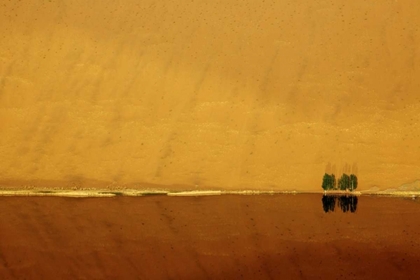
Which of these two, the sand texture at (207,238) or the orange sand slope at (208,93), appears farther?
the orange sand slope at (208,93)

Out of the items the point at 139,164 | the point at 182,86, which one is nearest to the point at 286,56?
the point at 182,86

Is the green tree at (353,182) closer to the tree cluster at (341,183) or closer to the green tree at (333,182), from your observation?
the tree cluster at (341,183)

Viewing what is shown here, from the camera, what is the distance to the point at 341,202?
7012mm

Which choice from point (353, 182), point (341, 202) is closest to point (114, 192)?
point (341, 202)

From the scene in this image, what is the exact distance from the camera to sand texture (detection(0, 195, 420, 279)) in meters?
5.75

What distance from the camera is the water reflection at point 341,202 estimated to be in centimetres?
683

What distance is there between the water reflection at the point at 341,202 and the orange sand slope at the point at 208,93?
305 mm

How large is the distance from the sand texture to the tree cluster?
24cm

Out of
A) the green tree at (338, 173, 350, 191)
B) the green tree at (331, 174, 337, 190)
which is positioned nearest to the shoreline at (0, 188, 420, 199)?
the green tree at (331, 174, 337, 190)

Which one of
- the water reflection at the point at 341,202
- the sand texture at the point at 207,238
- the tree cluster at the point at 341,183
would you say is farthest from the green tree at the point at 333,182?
the sand texture at the point at 207,238

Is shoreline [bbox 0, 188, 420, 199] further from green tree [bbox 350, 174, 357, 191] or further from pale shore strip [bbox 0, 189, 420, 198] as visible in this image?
green tree [bbox 350, 174, 357, 191]

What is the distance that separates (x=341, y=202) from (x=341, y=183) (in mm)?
318

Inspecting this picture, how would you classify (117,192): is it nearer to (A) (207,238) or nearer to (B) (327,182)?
(A) (207,238)

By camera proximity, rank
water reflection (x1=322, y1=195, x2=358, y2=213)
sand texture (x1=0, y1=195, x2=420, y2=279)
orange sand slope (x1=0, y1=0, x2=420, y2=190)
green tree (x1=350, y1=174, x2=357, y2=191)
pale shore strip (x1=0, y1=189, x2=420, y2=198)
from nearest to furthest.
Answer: sand texture (x1=0, y1=195, x2=420, y2=279), water reflection (x1=322, y1=195, x2=358, y2=213), green tree (x1=350, y1=174, x2=357, y2=191), pale shore strip (x1=0, y1=189, x2=420, y2=198), orange sand slope (x1=0, y1=0, x2=420, y2=190)
